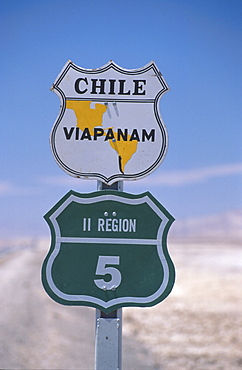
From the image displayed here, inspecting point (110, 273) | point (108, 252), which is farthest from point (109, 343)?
point (108, 252)

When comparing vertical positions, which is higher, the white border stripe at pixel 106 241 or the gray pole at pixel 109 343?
the white border stripe at pixel 106 241

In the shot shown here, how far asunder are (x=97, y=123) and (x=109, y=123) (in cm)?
8

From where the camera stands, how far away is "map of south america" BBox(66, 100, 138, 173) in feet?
10.5

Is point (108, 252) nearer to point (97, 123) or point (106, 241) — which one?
point (106, 241)

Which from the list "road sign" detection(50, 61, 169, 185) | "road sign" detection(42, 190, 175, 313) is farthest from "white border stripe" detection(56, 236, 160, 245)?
"road sign" detection(50, 61, 169, 185)

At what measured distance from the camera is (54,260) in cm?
305

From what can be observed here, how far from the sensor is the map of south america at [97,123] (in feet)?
10.5

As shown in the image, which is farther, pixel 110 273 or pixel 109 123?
pixel 109 123

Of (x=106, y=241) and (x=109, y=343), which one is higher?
(x=106, y=241)

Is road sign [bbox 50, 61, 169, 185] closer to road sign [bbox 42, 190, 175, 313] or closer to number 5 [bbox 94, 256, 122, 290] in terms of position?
road sign [bbox 42, 190, 175, 313]

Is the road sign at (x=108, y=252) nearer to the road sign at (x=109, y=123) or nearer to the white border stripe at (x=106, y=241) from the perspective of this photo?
the white border stripe at (x=106, y=241)

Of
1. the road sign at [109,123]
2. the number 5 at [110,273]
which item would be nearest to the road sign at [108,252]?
the number 5 at [110,273]

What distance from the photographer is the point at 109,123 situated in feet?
10.6

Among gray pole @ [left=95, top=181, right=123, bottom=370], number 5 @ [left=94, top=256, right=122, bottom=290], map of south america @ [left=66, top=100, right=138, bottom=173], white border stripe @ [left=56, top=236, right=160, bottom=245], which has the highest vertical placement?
map of south america @ [left=66, top=100, right=138, bottom=173]
